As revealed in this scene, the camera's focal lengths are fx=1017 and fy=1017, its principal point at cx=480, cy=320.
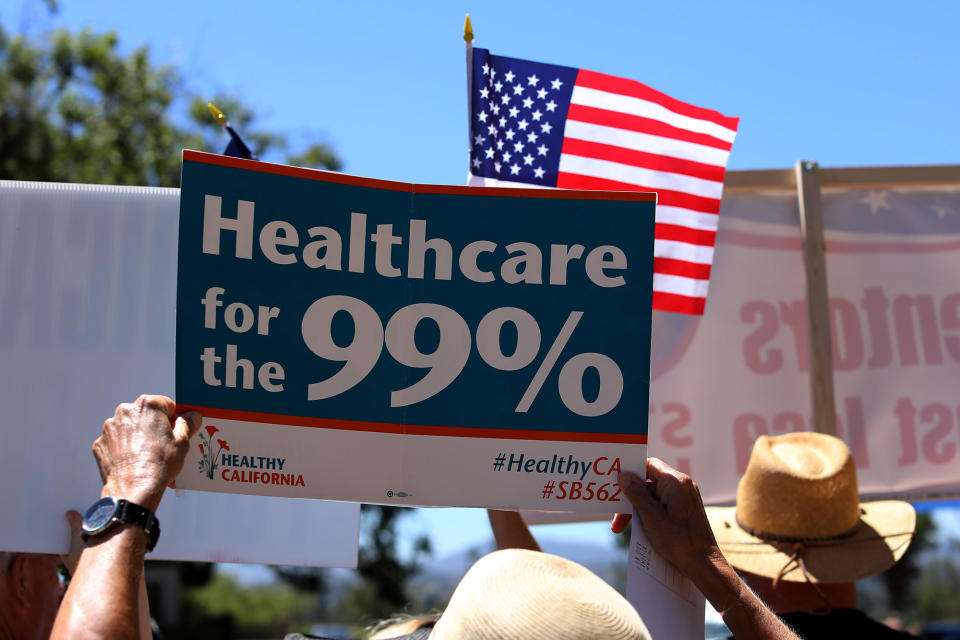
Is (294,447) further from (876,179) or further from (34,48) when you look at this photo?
(34,48)

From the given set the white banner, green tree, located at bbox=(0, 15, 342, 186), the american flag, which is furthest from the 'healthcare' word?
green tree, located at bbox=(0, 15, 342, 186)

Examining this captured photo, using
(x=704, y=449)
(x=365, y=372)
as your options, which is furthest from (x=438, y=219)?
(x=704, y=449)

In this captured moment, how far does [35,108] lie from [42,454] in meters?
15.1

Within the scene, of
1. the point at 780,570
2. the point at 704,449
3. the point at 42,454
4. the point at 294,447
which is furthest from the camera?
the point at 704,449

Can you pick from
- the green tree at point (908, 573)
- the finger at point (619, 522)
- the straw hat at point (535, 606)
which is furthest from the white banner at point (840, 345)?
the green tree at point (908, 573)

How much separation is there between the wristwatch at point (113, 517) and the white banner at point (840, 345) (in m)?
2.93

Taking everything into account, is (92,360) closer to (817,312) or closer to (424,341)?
(424,341)

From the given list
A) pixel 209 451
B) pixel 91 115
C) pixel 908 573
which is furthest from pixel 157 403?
pixel 908 573

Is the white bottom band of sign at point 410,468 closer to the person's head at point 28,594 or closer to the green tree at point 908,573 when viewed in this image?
the person's head at point 28,594

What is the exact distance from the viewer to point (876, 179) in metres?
4.78

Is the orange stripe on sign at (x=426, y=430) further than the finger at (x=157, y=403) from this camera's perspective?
Yes

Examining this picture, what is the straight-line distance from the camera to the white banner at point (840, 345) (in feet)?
15.0

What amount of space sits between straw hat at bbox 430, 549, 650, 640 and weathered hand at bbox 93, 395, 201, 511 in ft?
2.21

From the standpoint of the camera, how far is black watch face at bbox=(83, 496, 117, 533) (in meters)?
1.90
